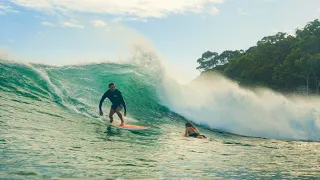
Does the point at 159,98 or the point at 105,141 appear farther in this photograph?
the point at 159,98

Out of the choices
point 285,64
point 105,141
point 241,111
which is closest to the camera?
point 105,141

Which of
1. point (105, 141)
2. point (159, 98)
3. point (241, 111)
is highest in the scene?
point (159, 98)

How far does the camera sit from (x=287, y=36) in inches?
1741

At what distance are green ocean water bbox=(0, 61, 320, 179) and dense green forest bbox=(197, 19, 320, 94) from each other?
20.8 m

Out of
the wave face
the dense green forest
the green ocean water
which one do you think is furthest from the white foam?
the dense green forest

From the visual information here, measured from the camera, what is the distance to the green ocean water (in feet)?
17.4

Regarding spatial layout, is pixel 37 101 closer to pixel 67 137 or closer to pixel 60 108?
pixel 60 108

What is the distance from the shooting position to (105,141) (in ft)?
28.0

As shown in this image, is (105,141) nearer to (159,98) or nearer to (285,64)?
(159,98)

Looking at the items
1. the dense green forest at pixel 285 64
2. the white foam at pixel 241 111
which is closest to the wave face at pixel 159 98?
the white foam at pixel 241 111

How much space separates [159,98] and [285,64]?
77.8 ft

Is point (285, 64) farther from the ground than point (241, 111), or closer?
farther from the ground

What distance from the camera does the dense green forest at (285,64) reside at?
36.9 metres

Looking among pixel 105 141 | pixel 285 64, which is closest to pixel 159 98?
pixel 105 141
